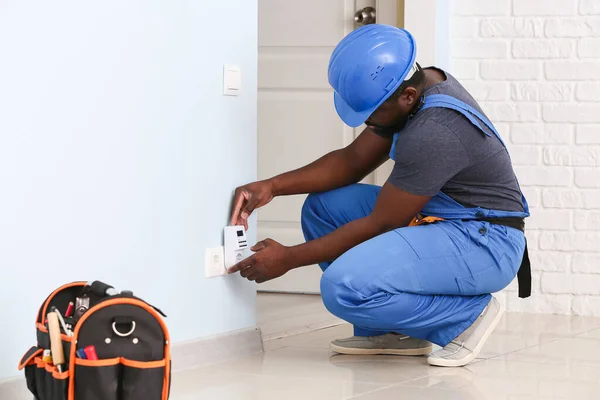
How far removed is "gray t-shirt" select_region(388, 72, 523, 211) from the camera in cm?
271

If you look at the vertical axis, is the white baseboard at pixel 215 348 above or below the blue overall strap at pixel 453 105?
below

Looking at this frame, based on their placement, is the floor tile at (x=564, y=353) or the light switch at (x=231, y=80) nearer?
the light switch at (x=231, y=80)

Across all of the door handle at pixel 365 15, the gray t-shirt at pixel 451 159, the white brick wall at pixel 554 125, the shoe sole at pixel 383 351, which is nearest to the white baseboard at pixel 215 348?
the shoe sole at pixel 383 351

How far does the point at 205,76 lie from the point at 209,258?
1.76 ft

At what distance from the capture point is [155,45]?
8.58 feet

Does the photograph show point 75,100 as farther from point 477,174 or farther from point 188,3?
point 477,174

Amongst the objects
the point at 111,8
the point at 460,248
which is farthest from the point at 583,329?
the point at 111,8

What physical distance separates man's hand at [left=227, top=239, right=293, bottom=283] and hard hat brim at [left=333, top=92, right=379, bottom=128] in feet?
1.40

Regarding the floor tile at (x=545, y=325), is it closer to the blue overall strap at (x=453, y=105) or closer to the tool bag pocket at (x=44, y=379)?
the blue overall strap at (x=453, y=105)

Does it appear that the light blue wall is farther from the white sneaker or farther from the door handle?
the door handle

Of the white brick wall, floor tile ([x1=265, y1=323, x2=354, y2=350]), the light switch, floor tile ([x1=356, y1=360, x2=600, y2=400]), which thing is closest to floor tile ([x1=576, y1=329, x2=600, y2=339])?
the white brick wall

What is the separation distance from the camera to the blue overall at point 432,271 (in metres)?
2.81

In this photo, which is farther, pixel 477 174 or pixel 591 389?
pixel 477 174


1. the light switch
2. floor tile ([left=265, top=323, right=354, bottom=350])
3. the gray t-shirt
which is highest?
the light switch
